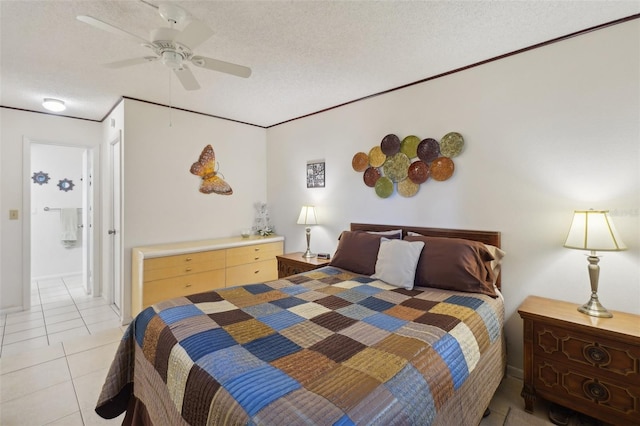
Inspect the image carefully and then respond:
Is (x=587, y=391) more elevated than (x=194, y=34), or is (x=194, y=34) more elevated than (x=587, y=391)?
(x=194, y=34)

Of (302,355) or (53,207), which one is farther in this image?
(53,207)

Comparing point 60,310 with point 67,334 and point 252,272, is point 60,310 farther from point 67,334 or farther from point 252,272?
point 252,272

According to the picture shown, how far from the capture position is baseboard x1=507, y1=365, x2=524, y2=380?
2213 millimetres

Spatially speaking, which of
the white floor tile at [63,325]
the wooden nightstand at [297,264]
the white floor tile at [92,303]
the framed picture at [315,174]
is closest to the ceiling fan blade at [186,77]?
A: the framed picture at [315,174]

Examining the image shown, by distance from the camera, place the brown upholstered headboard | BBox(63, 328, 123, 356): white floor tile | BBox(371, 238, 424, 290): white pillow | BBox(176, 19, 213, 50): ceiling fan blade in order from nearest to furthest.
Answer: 1. BBox(176, 19, 213, 50): ceiling fan blade
2. BBox(371, 238, 424, 290): white pillow
3. the brown upholstered headboard
4. BBox(63, 328, 123, 356): white floor tile

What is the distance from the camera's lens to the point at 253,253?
12.4 feet

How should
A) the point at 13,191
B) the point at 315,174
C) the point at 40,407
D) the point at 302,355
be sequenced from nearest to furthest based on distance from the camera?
the point at 302,355 → the point at 40,407 → the point at 13,191 → the point at 315,174

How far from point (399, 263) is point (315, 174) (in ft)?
6.16

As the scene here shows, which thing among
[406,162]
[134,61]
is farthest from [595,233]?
[134,61]

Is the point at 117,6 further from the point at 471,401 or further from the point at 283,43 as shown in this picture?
the point at 471,401

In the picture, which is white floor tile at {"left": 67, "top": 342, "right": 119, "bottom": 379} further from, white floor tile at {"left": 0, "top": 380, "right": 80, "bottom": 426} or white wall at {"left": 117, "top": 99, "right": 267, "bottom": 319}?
white wall at {"left": 117, "top": 99, "right": 267, "bottom": 319}

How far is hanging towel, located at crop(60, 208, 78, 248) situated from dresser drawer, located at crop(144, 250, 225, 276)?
3574mm

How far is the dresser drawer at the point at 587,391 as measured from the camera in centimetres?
155

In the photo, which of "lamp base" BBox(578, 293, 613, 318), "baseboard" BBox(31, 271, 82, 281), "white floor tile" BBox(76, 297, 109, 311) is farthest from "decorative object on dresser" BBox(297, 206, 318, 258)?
"baseboard" BBox(31, 271, 82, 281)
